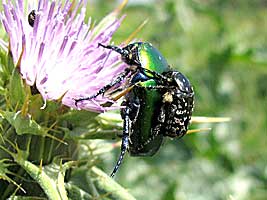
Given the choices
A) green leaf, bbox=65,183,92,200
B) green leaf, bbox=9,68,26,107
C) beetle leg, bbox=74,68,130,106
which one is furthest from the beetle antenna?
green leaf, bbox=65,183,92,200

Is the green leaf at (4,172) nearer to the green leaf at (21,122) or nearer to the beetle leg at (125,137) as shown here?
the green leaf at (21,122)

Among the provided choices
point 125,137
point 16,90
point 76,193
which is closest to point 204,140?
point 76,193

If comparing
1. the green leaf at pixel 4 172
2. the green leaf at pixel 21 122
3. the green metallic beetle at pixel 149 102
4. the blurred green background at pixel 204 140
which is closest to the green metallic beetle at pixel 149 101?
the green metallic beetle at pixel 149 102

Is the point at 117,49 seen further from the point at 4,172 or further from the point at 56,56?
the point at 4,172

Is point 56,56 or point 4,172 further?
point 56,56

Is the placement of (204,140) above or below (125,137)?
below

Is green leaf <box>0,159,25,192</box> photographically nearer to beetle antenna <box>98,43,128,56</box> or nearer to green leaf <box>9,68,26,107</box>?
green leaf <box>9,68,26,107</box>

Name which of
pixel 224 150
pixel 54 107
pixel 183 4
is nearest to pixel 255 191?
pixel 224 150
